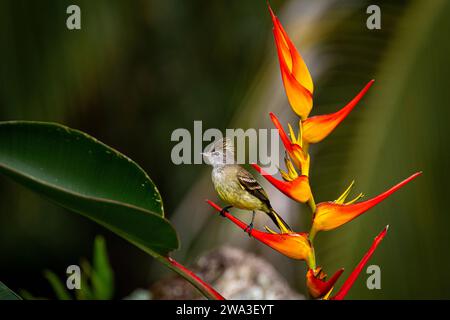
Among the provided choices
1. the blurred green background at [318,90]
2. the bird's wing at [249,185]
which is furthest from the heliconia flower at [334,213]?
the blurred green background at [318,90]

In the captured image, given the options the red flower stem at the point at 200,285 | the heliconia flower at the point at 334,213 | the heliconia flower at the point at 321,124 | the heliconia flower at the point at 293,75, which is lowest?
the red flower stem at the point at 200,285

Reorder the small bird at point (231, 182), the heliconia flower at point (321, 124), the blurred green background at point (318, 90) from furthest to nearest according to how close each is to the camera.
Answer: the blurred green background at point (318, 90)
the small bird at point (231, 182)
the heliconia flower at point (321, 124)

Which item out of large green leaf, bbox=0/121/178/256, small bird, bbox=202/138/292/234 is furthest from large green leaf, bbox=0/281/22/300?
small bird, bbox=202/138/292/234

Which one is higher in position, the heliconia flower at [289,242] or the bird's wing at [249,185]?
the bird's wing at [249,185]

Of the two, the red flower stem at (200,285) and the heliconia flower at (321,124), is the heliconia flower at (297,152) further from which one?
the red flower stem at (200,285)

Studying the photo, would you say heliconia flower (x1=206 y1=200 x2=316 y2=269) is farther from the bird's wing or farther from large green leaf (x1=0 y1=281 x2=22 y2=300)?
large green leaf (x1=0 y1=281 x2=22 y2=300)

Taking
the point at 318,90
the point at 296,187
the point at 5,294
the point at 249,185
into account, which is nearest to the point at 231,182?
the point at 249,185
